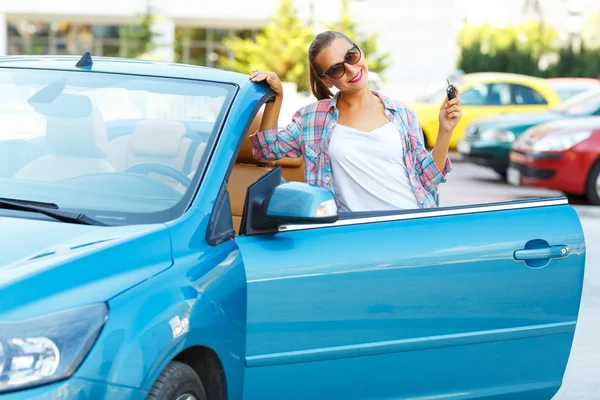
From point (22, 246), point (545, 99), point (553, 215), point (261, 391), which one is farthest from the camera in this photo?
point (545, 99)

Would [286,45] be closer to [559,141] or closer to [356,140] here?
[559,141]

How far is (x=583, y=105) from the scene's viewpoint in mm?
14977

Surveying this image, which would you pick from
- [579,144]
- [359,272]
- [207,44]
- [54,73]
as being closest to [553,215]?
[359,272]

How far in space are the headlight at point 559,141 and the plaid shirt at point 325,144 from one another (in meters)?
8.98

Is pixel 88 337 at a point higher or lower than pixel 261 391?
higher

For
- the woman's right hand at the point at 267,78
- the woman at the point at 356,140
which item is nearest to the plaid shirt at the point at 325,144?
the woman at the point at 356,140

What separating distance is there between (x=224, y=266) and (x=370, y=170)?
4.14 ft

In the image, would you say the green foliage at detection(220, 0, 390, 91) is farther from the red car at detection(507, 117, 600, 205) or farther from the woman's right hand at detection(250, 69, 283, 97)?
the woman's right hand at detection(250, 69, 283, 97)

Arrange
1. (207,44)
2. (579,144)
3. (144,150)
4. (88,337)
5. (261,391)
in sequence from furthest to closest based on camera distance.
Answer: (207,44) → (579,144) → (144,150) → (261,391) → (88,337)

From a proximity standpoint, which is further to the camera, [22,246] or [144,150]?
[144,150]

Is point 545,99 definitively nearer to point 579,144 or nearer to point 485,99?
point 485,99

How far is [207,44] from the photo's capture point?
154 ft

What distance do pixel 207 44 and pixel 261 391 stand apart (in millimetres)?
44291

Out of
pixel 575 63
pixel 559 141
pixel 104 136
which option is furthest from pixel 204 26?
pixel 104 136
